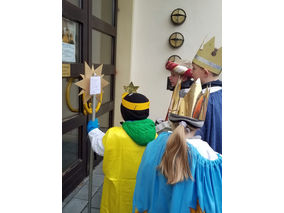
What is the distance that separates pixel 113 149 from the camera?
186 cm

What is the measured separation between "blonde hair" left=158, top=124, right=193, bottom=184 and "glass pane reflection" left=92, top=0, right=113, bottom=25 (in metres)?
2.76

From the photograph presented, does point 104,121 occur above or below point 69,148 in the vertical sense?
above

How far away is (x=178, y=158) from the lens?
3.94 ft

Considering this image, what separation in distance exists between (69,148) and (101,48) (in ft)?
5.66

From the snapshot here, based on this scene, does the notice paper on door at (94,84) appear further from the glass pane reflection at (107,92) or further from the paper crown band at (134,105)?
the glass pane reflection at (107,92)

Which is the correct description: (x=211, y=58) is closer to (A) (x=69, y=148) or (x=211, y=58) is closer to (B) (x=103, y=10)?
(A) (x=69, y=148)

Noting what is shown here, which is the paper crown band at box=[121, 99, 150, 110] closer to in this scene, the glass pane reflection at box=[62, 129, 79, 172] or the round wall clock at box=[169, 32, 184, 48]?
the glass pane reflection at box=[62, 129, 79, 172]

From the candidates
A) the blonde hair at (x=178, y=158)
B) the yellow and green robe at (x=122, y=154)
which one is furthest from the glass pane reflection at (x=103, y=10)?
the blonde hair at (x=178, y=158)

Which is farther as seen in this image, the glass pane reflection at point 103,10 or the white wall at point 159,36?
the white wall at point 159,36

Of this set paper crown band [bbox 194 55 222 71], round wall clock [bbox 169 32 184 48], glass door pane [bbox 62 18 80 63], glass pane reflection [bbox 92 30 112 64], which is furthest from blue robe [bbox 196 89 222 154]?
round wall clock [bbox 169 32 184 48]

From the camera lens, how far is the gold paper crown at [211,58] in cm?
199

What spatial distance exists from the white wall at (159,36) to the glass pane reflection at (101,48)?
1.01ft

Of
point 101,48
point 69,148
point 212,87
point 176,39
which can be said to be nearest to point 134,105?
point 212,87

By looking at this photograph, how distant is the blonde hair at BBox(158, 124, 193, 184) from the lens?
118cm
